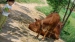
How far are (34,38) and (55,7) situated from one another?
22.0 feet

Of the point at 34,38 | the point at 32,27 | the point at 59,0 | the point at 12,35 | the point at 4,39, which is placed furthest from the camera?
the point at 59,0

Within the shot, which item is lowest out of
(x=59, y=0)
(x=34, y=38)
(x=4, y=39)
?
(x=4, y=39)

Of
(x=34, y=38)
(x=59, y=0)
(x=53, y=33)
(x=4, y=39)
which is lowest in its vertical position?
(x=4, y=39)

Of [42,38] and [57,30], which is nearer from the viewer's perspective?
[42,38]

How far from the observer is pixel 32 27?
10.1m

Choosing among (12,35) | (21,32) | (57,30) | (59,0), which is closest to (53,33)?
(57,30)

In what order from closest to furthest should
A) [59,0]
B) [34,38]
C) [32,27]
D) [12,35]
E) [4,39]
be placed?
[4,39] < [12,35] < [34,38] < [32,27] < [59,0]

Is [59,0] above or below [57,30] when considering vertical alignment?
above

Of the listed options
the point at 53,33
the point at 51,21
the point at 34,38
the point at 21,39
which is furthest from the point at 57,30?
the point at 21,39

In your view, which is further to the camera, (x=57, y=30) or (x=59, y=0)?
(x=59, y=0)

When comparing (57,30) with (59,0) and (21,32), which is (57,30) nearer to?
(21,32)

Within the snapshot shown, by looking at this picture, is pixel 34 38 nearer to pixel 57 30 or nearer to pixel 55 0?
pixel 57 30

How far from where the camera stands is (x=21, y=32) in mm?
9070

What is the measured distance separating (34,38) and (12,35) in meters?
1.03
